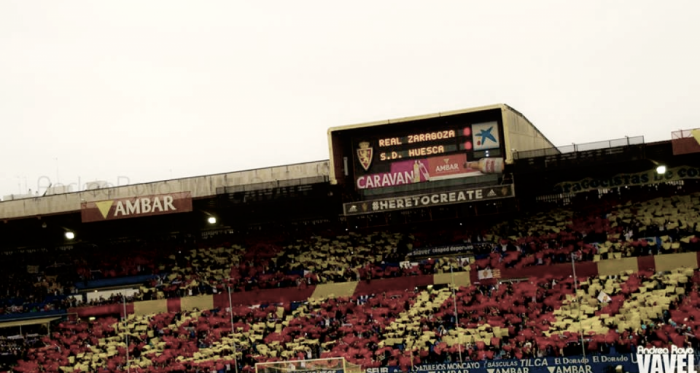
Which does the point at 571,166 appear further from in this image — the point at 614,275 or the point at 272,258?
the point at 272,258

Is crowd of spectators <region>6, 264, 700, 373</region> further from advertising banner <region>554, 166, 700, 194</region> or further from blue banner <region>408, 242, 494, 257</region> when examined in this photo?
advertising banner <region>554, 166, 700, 194</region>

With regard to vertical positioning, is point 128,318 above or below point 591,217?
below

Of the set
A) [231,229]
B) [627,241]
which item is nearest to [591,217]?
[627,241]

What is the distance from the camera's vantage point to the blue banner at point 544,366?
125ft

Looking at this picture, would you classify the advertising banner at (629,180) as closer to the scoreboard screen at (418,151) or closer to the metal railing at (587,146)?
the metal railing at (587,146)

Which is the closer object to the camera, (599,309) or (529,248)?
(599,309)

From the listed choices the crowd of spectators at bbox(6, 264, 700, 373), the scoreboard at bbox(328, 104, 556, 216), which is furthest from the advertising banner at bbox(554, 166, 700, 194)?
the crowd of spectators at bbox(6, 264, 700, 373)

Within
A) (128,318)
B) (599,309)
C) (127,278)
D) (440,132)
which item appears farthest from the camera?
(127,278)

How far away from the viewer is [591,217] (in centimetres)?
5303

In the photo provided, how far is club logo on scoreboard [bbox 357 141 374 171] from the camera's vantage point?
52938mm

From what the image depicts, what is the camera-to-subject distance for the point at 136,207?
183 feet

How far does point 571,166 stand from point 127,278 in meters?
28.1
